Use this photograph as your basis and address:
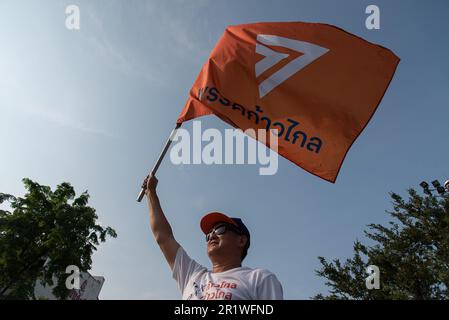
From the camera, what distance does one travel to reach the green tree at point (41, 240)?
53.0 ft

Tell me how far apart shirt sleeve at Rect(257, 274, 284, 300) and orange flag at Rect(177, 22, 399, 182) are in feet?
6.10

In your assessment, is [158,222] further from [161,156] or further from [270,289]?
[270,289]

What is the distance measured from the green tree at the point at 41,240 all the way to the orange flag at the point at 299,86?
1487 cm

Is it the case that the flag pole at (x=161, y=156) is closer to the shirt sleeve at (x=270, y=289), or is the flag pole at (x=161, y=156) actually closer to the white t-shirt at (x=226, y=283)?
the white t-shirt at (x=226, y=283)

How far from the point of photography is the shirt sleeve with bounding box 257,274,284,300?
2740 mm

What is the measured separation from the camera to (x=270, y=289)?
279cm

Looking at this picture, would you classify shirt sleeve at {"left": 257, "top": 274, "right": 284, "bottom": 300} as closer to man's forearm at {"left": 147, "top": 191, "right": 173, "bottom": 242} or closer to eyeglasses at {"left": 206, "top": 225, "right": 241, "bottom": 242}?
eyeglasses at {"left": 206, "top": 225, "right": 241, "bottom": 242}

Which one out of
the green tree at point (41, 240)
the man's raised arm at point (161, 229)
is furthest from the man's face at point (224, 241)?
the green tree at point (41, 240)
